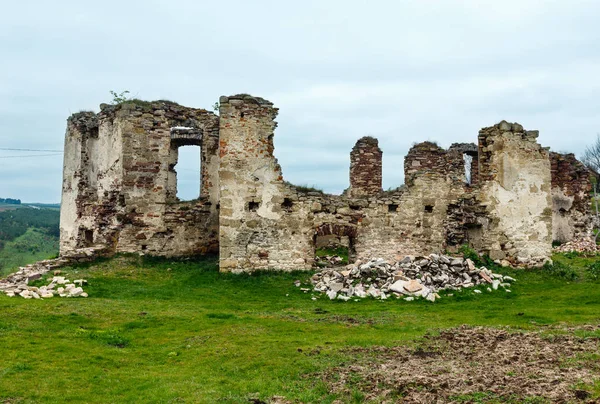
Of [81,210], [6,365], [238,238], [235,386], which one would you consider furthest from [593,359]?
[81,210]

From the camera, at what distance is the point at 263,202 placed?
56.5ft

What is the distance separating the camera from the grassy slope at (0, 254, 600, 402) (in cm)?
778

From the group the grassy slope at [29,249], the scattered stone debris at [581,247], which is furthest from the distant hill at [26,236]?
the scattered stone debris at [581,247]

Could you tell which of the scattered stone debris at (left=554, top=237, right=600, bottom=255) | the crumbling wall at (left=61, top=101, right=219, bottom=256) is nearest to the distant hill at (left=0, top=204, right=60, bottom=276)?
the crumbling wall at (left=61, top=101, right=219, bottom=256)

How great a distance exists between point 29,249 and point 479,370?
5222 cm

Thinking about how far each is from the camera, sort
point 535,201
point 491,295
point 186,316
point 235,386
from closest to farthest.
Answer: point 235,386 < point 186,316 < point 491,295 < point 535,201

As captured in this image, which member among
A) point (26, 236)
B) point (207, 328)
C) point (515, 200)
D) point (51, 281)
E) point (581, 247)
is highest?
point (515, 200)

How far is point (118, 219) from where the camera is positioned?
60.9 feet

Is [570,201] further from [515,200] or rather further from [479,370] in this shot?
[479,370]

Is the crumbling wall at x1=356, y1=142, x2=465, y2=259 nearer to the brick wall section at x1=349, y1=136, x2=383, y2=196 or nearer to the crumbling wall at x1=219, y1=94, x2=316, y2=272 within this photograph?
the crumbling wall at x1=219, y1=94, x2=316, y2=272

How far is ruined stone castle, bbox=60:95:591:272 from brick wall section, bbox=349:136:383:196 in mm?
2388

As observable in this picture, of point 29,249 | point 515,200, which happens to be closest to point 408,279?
point 515,200

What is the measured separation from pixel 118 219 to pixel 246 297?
6084mm

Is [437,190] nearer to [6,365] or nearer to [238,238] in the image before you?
[238,238]
